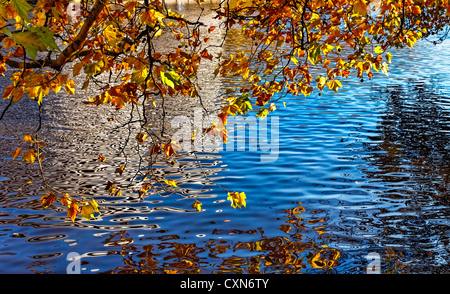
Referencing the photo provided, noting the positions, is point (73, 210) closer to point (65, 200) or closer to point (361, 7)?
Answer: point (65, 200)

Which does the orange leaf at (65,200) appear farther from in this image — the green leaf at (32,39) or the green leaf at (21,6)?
the green leaf at (21,6)

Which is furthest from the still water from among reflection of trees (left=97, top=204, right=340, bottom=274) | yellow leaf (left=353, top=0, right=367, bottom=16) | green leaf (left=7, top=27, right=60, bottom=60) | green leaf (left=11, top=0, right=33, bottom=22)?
green leaf (left=11, top=0, right=33, bottom=22)

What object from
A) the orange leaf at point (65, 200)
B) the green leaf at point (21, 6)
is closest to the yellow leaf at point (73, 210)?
the orange leaf at point (65, 200)

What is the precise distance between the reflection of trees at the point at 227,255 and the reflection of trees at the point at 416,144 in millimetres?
4057

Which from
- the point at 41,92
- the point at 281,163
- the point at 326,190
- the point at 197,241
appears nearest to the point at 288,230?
the point at 197,241

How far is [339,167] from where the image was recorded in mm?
12344

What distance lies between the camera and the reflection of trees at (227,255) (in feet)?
24.0

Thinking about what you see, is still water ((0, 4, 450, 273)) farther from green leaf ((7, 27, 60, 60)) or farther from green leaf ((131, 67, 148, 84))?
green leaf ((7, 27, 60, 60))

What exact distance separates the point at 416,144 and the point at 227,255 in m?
9.05

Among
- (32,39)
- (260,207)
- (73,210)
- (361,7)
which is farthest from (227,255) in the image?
(32,39)

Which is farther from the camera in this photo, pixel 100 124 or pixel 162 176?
pixel 100 124

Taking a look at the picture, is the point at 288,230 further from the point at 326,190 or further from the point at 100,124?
the point at 100,124

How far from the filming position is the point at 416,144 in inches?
575
